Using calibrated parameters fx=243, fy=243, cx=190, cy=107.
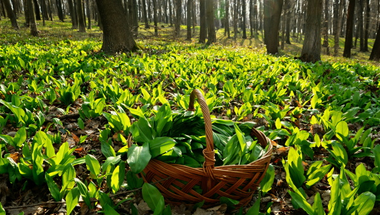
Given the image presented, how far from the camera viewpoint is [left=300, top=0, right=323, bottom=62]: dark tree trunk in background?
802cm

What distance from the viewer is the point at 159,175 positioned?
55.6 inches

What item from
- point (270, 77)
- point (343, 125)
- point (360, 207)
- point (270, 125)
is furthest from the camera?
point (270, 77)

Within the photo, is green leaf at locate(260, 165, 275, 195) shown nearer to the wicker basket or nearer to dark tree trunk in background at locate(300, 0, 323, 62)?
the wicker basket

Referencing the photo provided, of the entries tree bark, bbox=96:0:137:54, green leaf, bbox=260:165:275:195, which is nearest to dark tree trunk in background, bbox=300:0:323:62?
tree bark, bbox=96:0:137:54

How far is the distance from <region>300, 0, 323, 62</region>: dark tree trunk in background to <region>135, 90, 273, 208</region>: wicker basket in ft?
27.1

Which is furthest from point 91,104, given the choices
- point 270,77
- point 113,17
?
point 113,17

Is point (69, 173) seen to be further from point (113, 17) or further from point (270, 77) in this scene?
point (113, 17)

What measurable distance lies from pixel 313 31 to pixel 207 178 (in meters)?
8.68

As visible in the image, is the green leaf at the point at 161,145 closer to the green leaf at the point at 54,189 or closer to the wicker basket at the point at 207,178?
the wicker basket at the point at 207,178

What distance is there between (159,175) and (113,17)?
7.25 meters

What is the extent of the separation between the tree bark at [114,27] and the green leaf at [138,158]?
275 inches

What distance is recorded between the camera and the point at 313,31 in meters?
8.34

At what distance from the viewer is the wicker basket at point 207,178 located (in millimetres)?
1303

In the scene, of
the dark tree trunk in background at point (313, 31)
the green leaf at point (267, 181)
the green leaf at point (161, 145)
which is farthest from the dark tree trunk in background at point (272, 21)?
the green leaf at point (161, 145)
